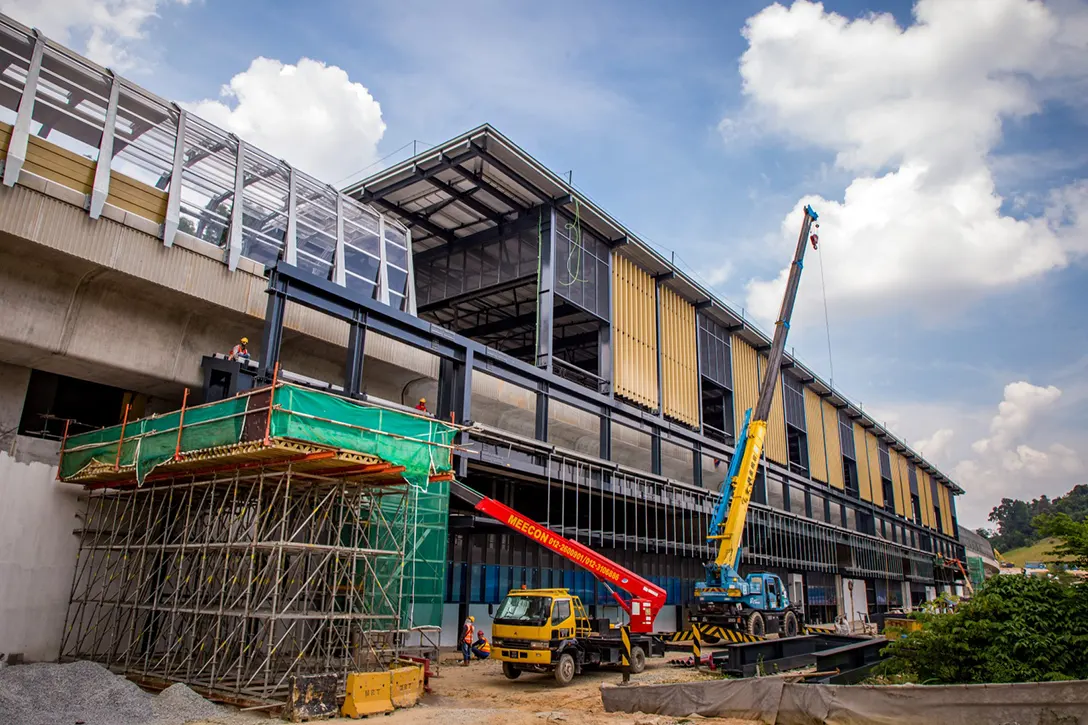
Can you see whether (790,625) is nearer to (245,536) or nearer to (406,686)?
(406,686)

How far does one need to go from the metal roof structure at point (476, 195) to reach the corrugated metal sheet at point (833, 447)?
2474cm

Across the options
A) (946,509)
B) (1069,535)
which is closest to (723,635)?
(1069,535)

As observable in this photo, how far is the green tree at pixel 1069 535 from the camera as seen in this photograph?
13.1 m

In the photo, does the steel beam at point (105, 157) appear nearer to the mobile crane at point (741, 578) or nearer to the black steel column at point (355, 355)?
the black steel column at point (355, 355)

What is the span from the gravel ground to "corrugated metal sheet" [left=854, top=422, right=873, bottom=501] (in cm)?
5750

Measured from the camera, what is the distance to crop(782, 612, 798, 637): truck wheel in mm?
27875

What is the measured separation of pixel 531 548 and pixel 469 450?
817cm

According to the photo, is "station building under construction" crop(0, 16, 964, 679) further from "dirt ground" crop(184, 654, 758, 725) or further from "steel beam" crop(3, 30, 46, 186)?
"dirt ground" crop(184, 654, 758, 725)

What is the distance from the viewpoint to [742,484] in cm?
2912

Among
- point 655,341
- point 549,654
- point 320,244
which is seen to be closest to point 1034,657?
point 549,654

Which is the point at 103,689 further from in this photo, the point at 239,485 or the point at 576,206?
the point at 576,206


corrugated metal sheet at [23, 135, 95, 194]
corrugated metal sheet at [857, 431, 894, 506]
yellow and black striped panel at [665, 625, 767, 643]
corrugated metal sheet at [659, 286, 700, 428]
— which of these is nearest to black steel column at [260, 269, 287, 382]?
corrugated metal sheet at [23, 135, 95, 194]

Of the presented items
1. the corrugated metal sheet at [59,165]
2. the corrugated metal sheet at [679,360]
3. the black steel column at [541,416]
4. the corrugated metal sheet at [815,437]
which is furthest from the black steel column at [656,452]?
the corrugated metal sheet at [59,165]

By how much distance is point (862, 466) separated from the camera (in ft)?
204
